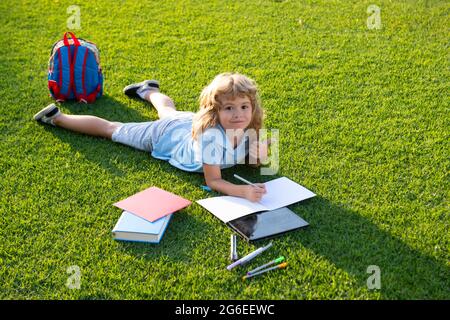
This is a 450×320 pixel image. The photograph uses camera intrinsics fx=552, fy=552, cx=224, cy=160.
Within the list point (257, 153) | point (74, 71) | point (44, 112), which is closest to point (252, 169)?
point (257, 153)

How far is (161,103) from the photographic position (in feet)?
15.4

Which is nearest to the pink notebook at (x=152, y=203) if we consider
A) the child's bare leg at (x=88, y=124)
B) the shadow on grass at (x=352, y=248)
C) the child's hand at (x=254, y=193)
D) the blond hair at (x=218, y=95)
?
the shadow on grass at (x=352, y=248)

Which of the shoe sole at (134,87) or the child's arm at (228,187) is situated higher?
the shoe sole at (134,87)

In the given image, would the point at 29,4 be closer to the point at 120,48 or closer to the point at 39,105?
the point at 120,48

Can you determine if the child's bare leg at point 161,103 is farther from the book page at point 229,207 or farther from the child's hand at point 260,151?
the book page at point 229,207

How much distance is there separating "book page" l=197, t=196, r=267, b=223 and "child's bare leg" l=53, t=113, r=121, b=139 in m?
1.18

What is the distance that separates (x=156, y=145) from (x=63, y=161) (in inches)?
27.0

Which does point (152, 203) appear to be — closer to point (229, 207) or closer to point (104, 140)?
point (229, 207)

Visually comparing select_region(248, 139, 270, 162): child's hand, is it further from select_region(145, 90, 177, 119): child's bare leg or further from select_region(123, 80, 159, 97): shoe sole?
select_region(123, 80, 159, 97): shoe sole

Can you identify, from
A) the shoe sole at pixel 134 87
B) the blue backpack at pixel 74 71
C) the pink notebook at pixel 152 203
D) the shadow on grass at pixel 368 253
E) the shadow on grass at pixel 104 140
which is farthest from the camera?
the shoe sole at pixel 134 87

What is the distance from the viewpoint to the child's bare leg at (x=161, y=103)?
15.0 ft

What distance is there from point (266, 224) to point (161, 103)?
1802 mm

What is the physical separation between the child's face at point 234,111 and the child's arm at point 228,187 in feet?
1.06

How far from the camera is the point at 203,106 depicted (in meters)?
3.83
